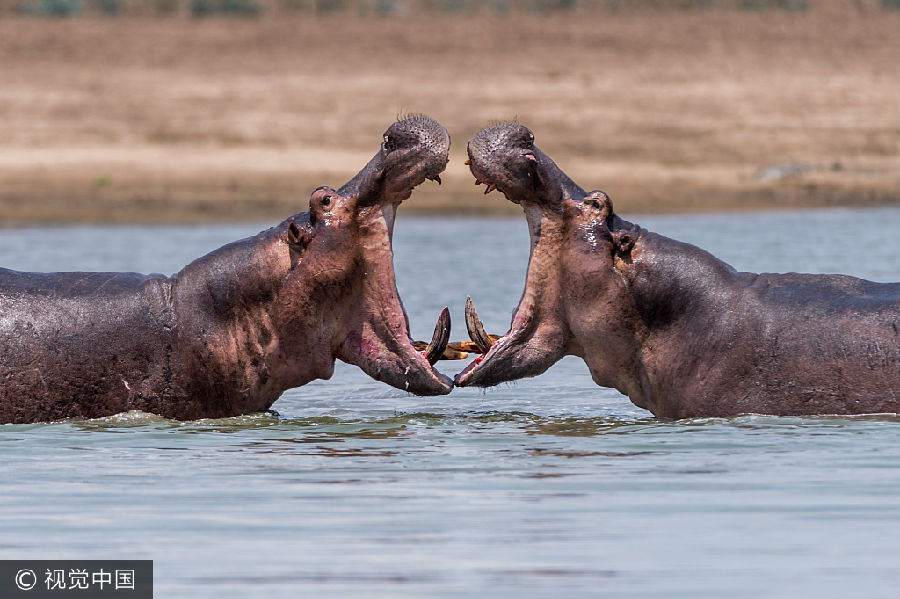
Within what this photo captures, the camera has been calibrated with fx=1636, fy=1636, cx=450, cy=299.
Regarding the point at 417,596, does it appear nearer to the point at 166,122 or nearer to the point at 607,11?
the point at 166,122

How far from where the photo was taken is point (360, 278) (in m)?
7.80

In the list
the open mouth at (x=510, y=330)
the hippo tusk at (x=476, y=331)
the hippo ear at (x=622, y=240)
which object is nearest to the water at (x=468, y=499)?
the open mouth at (x=510, y=330)

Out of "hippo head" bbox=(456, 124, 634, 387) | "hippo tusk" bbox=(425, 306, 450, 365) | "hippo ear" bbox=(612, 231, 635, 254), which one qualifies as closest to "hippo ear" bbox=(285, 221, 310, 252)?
"hippo tusk" bbox=(425, 306, 450, 365)

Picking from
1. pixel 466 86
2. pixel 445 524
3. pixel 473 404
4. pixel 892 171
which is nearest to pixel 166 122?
pixel 466 86

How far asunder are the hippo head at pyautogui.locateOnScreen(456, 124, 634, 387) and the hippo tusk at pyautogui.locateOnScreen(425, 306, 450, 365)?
4.8 inches

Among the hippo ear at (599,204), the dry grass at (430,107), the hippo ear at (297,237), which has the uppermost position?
the dry grass at (430,107)

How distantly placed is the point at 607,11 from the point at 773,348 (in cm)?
2432

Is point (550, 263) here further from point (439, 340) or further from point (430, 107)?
point (430, 107)

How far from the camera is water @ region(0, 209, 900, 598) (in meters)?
5.34

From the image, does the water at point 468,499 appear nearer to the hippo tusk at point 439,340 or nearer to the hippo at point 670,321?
the hippo at point 670,321

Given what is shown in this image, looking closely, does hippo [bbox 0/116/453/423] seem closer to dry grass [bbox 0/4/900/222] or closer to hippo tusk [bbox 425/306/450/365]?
hippo tusk [bbox 425/306/450/365]

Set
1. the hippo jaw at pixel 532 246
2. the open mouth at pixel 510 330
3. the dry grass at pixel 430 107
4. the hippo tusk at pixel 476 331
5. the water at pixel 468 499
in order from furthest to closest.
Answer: the dry grass at pixel 430 107
the hippo tusk at pixel 476 331
the open mouth at pixel 510 330
the hippo jaw at pixel 532 246
the water at pixel 468 499

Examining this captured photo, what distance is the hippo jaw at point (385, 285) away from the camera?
7645 mm

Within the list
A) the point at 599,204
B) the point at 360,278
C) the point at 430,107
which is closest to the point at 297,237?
the point at 360,278
